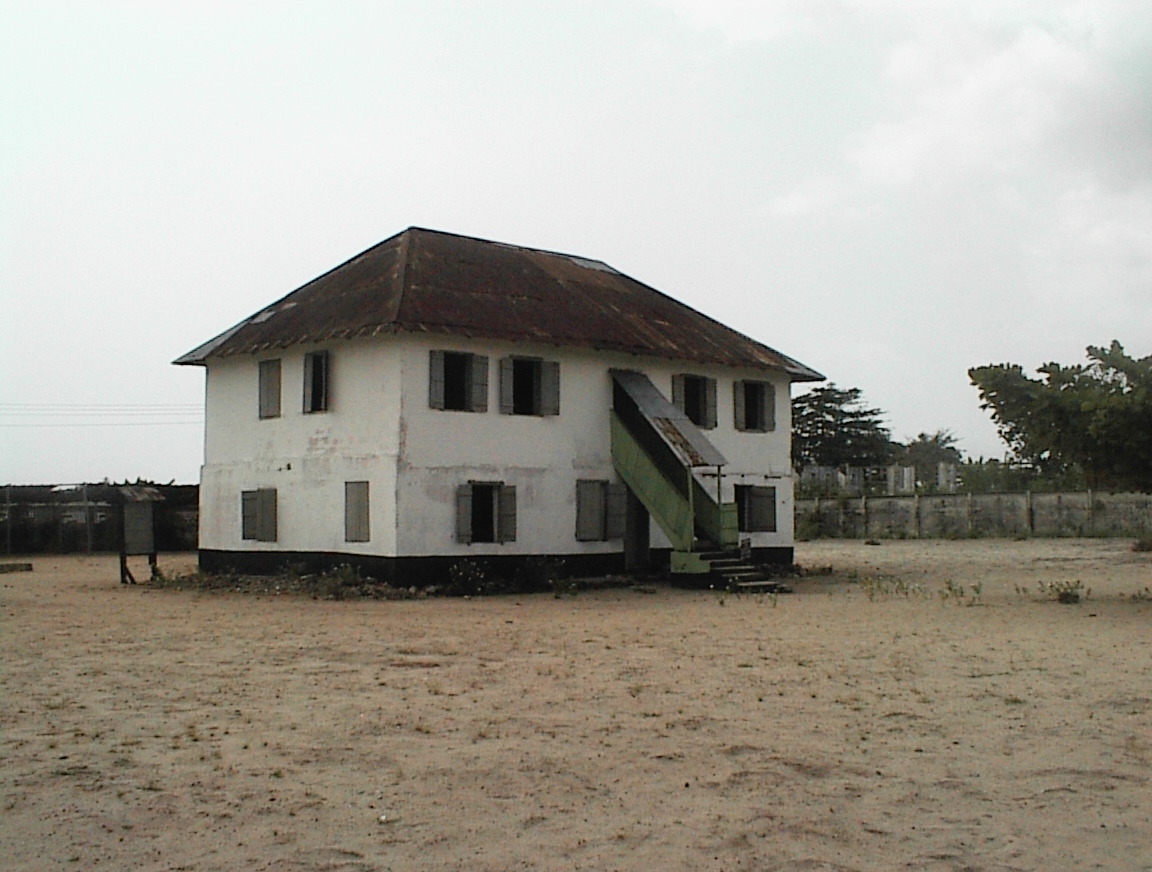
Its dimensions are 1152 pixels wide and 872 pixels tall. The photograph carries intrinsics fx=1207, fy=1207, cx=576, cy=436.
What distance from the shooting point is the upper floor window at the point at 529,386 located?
22.2 meters

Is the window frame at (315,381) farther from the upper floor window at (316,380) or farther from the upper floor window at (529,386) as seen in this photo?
the upper floor window at (529,386)

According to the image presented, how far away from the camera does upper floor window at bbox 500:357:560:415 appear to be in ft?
72.8

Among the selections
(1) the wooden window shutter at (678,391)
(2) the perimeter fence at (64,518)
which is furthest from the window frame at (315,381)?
(2) the perimeter fence at (64,518)

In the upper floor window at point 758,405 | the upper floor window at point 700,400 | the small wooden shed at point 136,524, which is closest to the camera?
the small wooden shed at point 136,524

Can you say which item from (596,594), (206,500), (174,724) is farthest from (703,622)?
(206,500)

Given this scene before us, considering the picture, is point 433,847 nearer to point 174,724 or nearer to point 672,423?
point 174,724

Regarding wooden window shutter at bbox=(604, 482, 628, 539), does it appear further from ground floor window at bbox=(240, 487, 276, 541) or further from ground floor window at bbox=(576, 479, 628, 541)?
ground floor window at bbox=(240, 487, 276, 541)

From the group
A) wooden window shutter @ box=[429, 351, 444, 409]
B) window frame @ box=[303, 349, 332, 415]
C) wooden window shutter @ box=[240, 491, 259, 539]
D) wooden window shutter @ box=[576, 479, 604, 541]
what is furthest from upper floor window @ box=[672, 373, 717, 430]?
wooden window shutter @ box=[240, 491, 259, 539]

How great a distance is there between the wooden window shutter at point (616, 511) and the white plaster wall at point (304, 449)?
15.6ft

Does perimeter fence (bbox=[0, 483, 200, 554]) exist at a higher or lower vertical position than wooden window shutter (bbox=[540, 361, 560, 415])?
lower

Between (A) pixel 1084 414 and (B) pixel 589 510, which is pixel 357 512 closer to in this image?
(B) pixel 589 510

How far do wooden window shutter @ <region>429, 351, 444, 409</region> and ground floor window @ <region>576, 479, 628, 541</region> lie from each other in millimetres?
3507

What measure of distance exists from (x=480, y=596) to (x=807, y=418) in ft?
135

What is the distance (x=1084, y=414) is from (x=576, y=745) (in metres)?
12.4
